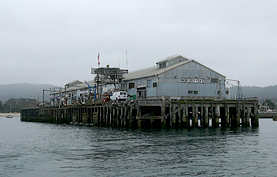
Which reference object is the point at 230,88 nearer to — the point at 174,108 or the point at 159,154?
the point at 174,108

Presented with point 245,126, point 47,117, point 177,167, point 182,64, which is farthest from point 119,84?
point 177,167

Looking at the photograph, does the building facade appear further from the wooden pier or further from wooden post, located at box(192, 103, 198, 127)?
wooden post, located at box(192, 103, 198, 127)

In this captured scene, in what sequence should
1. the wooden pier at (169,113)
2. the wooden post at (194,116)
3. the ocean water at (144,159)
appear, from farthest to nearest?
the wooden post at (194,116), the wooden pier at (169,113), the ocean water at (144,159)

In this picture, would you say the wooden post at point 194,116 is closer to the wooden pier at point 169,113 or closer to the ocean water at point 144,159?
the wooden pier at point 169,113

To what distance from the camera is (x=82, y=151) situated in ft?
120

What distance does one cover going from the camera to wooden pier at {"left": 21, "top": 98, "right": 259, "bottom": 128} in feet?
205

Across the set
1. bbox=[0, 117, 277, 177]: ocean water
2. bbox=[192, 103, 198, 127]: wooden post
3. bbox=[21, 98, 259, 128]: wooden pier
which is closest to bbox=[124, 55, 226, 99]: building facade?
bbox=[21, 98, 259, 128]: wooden pier

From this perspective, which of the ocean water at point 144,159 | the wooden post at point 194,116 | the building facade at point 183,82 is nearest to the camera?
the ocean water at point 144,159

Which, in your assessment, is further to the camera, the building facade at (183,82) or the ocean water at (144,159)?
the building facade at (183,82)

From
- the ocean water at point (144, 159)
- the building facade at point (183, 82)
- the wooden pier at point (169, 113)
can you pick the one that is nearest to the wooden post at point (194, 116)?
the wooden pier at point (169, 113)

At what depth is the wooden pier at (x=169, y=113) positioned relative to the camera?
2458 inches

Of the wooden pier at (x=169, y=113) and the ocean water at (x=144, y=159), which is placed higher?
the wooden pier at (x=169, y=113)

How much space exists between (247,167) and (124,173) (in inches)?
390

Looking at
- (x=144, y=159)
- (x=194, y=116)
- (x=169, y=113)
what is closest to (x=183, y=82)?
(x=194, y=116)
